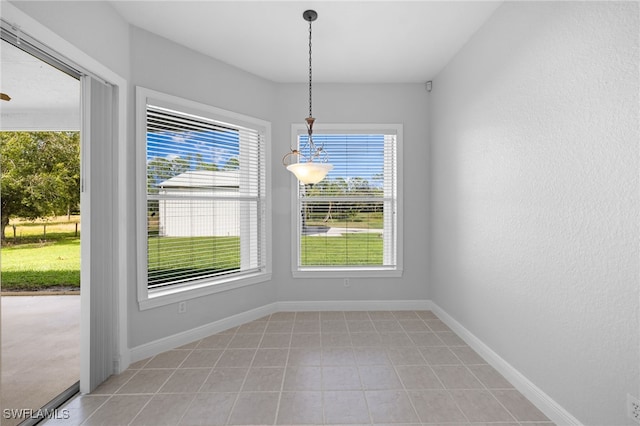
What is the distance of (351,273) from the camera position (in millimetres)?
3828

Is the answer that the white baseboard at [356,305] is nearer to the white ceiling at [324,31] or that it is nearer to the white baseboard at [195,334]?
the white baseboard at [195,334]

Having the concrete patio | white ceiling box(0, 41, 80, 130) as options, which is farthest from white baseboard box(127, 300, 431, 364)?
white ceiling box(0, 41, 80, 130)

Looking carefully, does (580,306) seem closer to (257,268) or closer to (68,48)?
(257,268)

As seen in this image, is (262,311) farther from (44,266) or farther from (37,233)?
(44,266)

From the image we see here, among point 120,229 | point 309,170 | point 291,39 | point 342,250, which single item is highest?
point 291,39

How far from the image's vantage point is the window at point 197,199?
109 inches

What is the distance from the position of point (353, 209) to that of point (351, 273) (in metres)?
0.82

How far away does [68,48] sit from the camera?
188 centimetres

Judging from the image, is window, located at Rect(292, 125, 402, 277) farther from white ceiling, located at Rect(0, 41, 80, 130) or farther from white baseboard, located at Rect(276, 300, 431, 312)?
white ceiling, located at Rect(0, 41, 80, 130)

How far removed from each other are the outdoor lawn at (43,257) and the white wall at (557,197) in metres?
4.72

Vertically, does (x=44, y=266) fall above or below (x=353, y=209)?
below

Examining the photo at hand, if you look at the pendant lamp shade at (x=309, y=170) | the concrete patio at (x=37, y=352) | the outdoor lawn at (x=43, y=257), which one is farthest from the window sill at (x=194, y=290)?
the outdoor lawn at (x=43, y=257)

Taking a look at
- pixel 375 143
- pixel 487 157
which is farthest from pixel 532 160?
pixel 375 143

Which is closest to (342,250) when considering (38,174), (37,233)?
(38,174)
